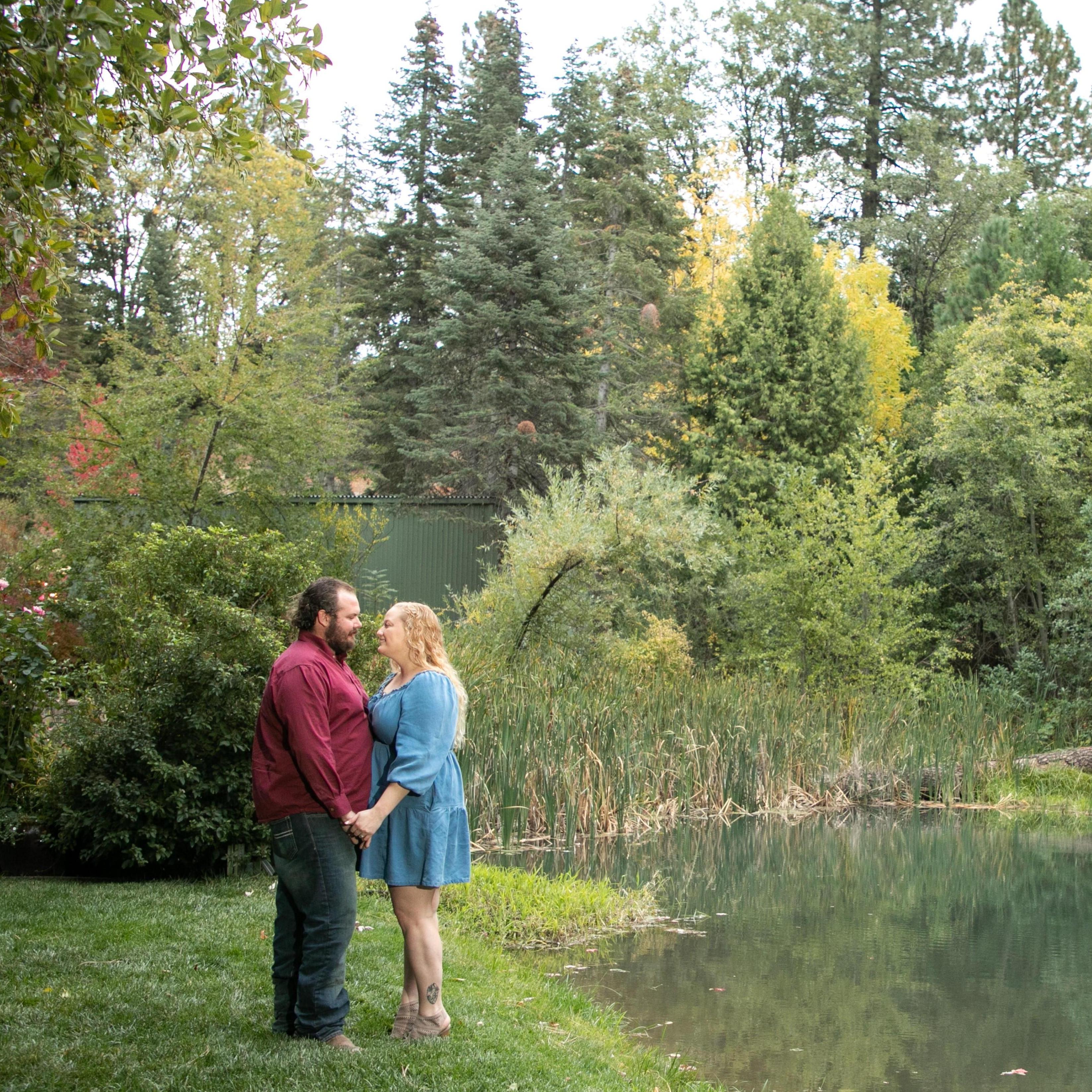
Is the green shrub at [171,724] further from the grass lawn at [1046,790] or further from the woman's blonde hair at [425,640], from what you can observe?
the grass lawn at [1046,790]

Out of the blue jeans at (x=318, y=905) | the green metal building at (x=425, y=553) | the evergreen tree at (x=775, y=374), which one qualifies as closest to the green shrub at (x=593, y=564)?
the evergreen tree at (x=775, y=374)

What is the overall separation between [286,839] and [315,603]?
2.67 feet

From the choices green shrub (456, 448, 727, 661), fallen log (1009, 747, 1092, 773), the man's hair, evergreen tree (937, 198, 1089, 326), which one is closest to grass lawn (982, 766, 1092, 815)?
fallen log (1009, 747, 1092, 773)

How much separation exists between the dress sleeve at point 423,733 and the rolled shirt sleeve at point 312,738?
216 mm

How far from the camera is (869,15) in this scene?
33.7 metres

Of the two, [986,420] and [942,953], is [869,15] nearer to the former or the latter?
[986,420]

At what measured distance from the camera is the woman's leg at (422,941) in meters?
4.39

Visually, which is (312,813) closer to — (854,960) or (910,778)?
(854,960)

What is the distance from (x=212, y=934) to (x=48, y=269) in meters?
3.10

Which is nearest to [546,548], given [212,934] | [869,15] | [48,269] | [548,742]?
[548,742]

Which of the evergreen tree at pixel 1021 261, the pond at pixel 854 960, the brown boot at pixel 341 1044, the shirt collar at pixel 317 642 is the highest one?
the evergreen tree at pixel 1021 261

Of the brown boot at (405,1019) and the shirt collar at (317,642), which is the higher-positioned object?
the shirt collar at (317,642)

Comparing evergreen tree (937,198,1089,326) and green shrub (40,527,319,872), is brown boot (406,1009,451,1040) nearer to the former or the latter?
green shrub (40,527,319,872)

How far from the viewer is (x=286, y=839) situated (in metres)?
4.24
